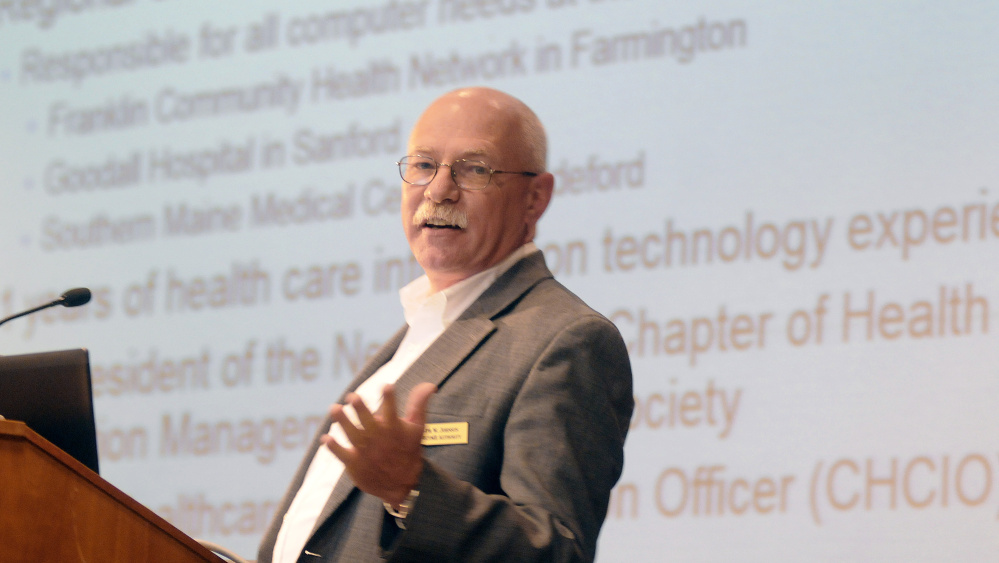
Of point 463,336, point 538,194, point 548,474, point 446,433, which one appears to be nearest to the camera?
point 548,474

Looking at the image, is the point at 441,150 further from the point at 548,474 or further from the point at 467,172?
the point at 548,474

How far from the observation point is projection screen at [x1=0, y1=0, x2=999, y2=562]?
348cm

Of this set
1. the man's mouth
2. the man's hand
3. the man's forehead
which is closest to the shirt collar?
the man's mouth

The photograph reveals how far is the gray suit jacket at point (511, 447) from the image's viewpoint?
1.64 metres

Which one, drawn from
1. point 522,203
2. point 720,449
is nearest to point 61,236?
point 720,449

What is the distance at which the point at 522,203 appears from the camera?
2.31 metres

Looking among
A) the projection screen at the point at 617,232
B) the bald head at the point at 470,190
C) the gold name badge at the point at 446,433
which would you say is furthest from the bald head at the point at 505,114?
the projection screen at the point at 617,232

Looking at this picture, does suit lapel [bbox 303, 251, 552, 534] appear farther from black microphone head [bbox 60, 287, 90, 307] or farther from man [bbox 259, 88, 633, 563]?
black microphone head [bbox 60, 287, 90, 307]

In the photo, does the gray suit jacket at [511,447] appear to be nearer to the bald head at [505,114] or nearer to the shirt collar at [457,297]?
the shirt collar at [457,297]

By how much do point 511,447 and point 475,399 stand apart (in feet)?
0.48

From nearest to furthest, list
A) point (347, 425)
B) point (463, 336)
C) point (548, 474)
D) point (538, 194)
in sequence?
1. point (347, 425)
2. point (548, 474)
3. point (463, 336)
4. point (538, 194)

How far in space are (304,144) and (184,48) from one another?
0.84 m

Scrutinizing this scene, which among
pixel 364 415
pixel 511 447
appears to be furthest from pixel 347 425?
pixel 511 447

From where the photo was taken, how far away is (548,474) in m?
1.75
